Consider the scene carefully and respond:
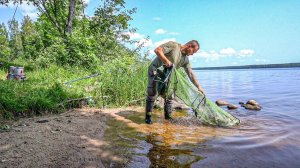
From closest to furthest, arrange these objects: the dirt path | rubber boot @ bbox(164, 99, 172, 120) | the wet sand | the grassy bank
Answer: the dirt path → the wet sand → the grassy bank → rubber boot @ bbox(164, 99, 172, 120)

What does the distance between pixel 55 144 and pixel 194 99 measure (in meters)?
3.25

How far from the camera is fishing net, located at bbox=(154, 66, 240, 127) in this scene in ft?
18.8

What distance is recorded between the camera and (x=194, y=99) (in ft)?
19.1

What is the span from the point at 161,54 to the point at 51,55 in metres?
8.96

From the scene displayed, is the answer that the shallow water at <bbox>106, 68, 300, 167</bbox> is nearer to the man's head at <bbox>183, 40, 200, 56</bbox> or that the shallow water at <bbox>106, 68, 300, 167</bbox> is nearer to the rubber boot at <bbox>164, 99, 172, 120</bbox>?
the rubber boot at <bbox>164, 99, 172, 120</bbox>

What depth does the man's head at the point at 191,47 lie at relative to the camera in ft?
18.1

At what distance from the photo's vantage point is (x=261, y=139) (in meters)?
4.82

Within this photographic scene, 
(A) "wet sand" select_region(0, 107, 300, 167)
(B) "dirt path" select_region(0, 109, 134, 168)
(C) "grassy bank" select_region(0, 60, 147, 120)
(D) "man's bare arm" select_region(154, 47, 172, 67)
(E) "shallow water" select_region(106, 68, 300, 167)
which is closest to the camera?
(B) "dirt path" select_region(0, 109, 134, 168)

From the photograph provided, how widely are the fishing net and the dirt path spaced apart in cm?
166

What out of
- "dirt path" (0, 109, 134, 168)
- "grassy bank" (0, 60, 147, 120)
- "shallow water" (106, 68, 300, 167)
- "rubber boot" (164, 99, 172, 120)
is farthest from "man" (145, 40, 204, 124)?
"grassy bank" (0, 60, 147, 120)

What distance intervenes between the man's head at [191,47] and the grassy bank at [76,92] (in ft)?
9.63

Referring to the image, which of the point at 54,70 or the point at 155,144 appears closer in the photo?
the point at 155,144

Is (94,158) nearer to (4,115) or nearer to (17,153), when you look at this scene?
(17,153)

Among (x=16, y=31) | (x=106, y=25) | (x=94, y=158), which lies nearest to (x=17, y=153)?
(x=94, y=158)
